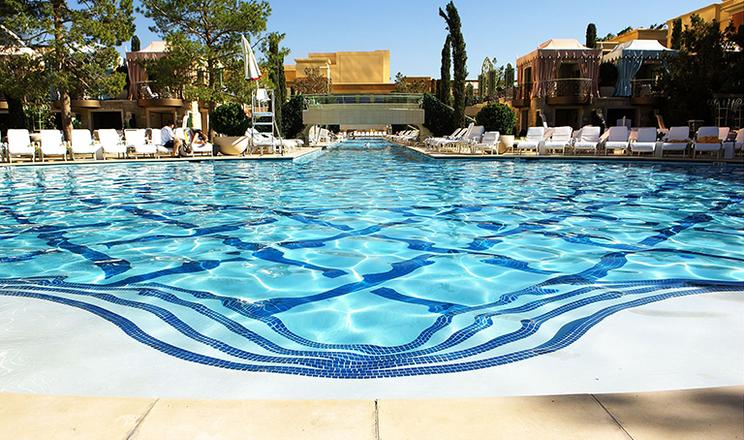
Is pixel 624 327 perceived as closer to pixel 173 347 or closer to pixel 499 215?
pixel 173 347

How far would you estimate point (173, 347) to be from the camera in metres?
3.01

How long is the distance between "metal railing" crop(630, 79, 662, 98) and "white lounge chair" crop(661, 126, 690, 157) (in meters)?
11.4

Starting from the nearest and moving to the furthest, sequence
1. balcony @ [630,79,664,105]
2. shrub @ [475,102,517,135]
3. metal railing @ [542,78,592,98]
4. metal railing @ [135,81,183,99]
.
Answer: shrub @ [475,102,517,135]
balcony @ [630,79,664,105]
metal railing @ [542,78,592,98]
metal railing @ [135,81,183,99]

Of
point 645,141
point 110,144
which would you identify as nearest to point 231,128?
point 110,144

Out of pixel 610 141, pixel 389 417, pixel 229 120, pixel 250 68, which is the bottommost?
pixel 389 417

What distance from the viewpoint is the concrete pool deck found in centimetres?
169

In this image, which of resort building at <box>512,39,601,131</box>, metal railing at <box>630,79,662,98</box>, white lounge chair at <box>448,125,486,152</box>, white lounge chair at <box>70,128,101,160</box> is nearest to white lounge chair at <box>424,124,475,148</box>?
white lounge chair at <box>448,125,486,152</box>

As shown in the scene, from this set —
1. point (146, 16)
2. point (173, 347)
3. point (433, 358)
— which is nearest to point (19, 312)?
point (173, 347)

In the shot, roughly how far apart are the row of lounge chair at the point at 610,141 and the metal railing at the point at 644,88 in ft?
31.4

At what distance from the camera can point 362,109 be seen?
25469 millimetres

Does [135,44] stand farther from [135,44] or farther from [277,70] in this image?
[277,70]

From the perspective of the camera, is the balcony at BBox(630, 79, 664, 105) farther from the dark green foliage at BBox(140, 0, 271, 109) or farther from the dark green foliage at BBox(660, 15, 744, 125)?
the dark green foliage at BBox(140, 0, 271, 109)

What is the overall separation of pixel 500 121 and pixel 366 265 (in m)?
14.4

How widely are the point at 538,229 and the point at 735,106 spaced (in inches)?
718
